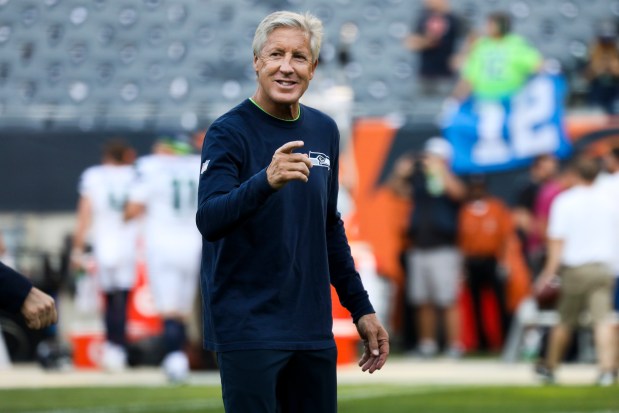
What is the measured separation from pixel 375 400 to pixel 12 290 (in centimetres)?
564

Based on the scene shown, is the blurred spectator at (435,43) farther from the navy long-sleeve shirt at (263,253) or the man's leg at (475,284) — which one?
the navy long-sleeve shirt at (263,253)

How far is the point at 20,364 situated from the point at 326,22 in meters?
7.54

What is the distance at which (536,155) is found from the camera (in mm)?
14305

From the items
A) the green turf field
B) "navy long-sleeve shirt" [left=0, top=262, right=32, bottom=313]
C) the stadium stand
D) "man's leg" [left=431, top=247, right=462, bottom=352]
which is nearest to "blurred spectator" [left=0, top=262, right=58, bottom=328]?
"navy long-sleeve shirt" [left=0, top=262, right=32, bottom=313]

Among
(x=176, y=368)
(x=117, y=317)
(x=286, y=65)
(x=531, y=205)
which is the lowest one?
(x=176, y=368)

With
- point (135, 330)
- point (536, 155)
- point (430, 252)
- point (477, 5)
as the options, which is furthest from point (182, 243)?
point (477, 5)

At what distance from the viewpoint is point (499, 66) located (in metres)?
15.4

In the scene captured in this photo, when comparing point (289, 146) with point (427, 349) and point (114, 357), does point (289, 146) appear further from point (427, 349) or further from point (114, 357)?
point (427, 349)

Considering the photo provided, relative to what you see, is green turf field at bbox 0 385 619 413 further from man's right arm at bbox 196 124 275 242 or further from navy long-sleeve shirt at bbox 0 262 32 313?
man's right arm at bbox 196 124 275 242

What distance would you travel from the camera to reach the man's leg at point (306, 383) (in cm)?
400

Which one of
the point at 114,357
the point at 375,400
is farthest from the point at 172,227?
the point at 375,400

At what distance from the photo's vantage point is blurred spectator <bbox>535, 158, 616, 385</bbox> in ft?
36.9

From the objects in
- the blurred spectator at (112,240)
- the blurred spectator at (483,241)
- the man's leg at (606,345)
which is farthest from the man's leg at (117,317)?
the man's leg at (606,345)

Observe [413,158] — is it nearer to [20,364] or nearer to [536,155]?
[536,155]
